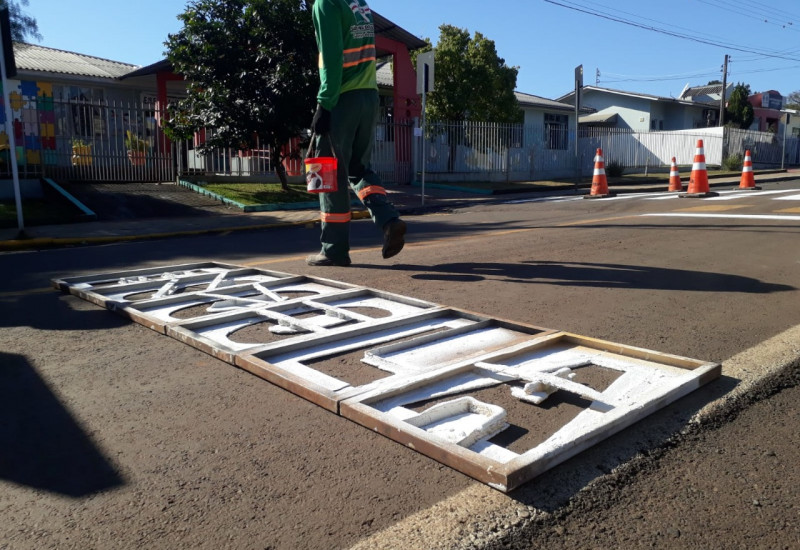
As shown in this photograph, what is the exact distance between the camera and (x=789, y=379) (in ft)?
10.1

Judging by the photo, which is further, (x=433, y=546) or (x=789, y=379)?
(x=789, y=379)

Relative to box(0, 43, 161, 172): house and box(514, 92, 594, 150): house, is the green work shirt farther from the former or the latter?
box(514, 92, 594, 150): house

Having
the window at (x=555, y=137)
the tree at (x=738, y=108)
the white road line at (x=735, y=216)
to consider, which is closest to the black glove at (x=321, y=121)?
the white road line at (x=735, y=216)

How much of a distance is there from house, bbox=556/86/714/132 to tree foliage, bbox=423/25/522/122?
59.4 ft

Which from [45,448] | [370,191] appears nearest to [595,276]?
[370,191]

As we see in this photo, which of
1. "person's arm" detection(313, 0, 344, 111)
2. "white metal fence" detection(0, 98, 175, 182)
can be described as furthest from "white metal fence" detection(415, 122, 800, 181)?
"person's arm" detection(313, 0, 344, 111)

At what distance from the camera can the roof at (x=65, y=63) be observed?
18.3m

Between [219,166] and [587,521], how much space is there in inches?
651

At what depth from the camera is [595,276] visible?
5.55 metres

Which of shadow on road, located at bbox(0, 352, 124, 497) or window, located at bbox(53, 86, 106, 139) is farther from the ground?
window, located at bbox(53, 86, 106, 139)

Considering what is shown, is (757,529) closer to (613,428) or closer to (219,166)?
(613,428)

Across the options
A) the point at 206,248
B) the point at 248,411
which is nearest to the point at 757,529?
the point at 248,411

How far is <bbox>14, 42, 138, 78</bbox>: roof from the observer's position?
1827 centimetres

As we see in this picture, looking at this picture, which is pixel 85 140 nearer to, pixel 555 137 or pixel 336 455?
pixel 336 455
